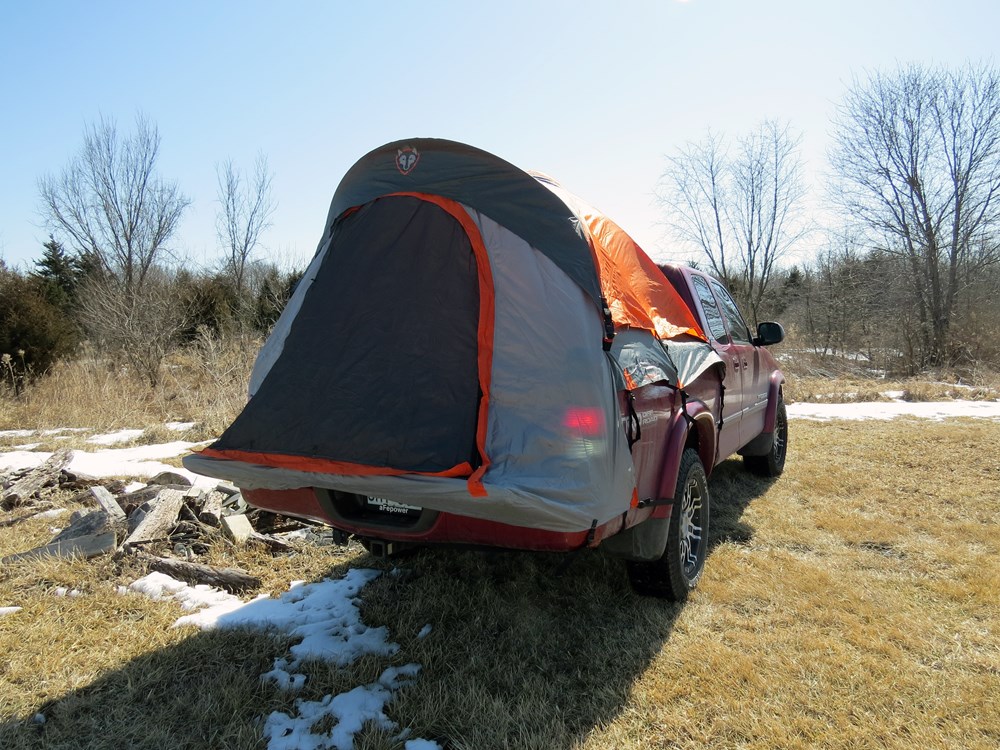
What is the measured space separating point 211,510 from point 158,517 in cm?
33

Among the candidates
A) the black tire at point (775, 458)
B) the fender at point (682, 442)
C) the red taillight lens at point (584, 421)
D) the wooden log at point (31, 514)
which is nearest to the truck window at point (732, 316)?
the black tire at point (775, 458)

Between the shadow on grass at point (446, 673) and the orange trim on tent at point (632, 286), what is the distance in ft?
4.27

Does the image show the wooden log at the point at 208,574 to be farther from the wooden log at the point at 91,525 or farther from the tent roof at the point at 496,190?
the tent roof at the point at 496,190

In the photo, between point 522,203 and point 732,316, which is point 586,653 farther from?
point 732,316

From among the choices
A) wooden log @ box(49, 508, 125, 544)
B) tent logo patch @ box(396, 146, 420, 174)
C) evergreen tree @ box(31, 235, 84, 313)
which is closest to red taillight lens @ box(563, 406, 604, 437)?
tent logo patch @ box(396, 146, 420, 174)

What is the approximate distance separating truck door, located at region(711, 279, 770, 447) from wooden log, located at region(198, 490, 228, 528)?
392 centimetres

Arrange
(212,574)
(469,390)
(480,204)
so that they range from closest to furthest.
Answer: (469,390) < (480,204) < (212,574)

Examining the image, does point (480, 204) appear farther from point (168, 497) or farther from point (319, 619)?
point (168, 497)

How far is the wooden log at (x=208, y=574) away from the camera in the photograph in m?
3.43

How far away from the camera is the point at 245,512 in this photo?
4367 millimetres

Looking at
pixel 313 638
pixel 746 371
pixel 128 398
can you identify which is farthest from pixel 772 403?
pixel 128 398

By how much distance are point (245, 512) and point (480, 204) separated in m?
3.06

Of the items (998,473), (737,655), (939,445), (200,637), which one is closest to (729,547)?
(737,655)

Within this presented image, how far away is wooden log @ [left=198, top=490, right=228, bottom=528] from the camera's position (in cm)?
421
